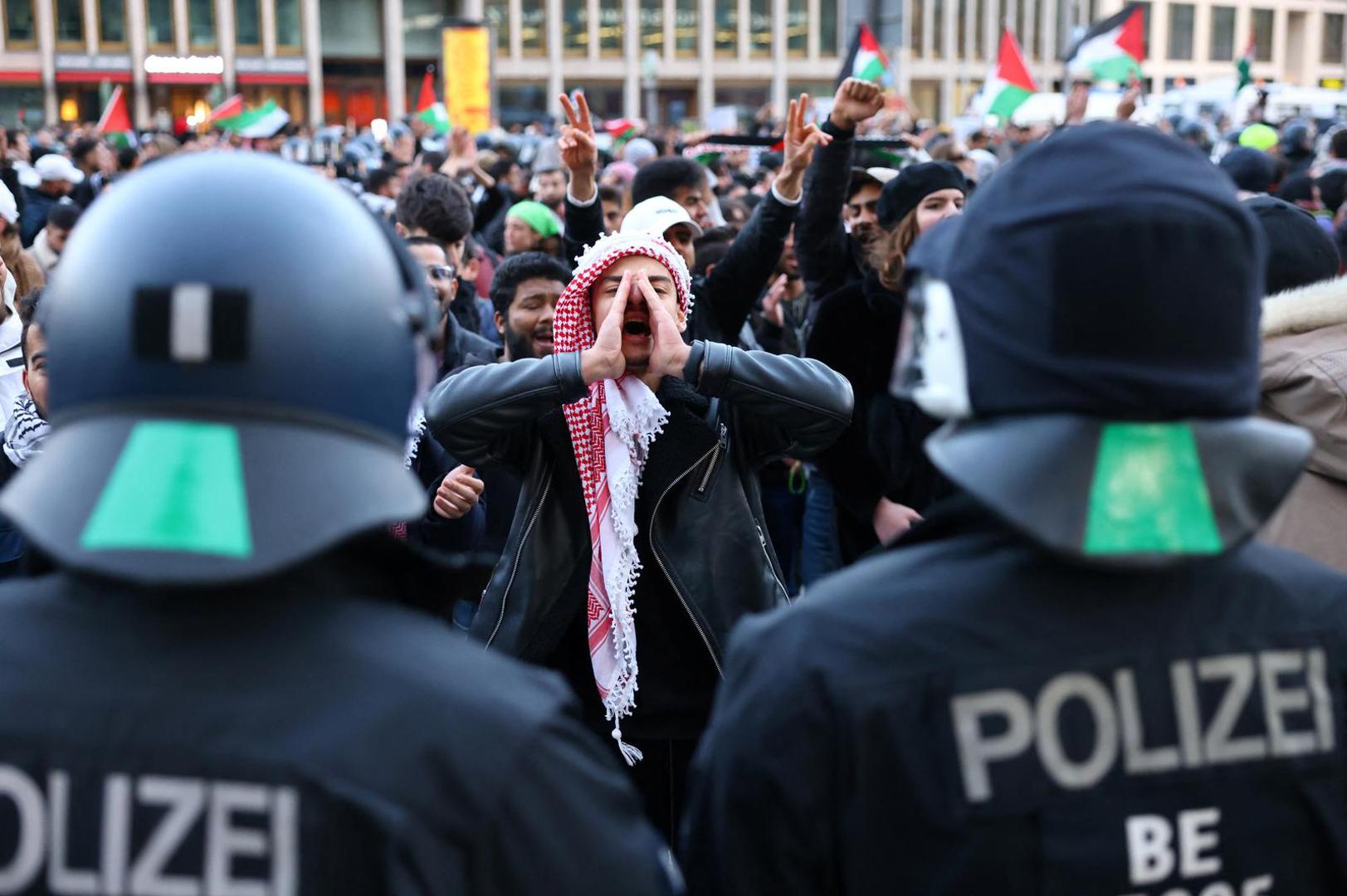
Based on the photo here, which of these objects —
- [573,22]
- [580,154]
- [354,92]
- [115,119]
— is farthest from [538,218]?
[573,22]

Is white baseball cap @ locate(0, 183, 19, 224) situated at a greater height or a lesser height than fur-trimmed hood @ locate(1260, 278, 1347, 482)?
greater

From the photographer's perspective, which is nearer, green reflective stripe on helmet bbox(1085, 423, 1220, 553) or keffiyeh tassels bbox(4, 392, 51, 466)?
green reflective stripe on helmet bbox(1085, 423, 1220, 553)

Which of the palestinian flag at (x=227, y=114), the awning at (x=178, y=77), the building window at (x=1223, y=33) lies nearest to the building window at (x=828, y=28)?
the building window at (x=1223, y=33)

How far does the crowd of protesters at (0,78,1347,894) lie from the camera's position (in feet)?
4.93

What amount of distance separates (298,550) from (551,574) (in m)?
2.02

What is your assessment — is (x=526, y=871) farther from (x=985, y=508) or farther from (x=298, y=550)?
(x=985, y=508)

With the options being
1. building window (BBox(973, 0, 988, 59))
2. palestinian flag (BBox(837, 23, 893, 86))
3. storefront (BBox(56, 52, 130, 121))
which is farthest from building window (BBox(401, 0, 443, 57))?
palestinian flag (BBox(837, 23, 893, 86))

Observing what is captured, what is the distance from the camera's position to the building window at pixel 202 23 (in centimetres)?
5431

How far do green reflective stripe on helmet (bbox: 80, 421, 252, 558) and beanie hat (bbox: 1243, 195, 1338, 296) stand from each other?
285cm

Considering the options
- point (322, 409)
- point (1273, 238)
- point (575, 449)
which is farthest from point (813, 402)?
point (322, 409)

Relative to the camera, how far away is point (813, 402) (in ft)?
10.9

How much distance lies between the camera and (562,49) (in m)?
63.8

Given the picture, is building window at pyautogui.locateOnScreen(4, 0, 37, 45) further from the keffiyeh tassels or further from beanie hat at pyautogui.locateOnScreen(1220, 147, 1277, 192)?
the keffiyeh tassels

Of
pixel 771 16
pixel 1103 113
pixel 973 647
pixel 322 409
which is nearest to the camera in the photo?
pixel 322 409
